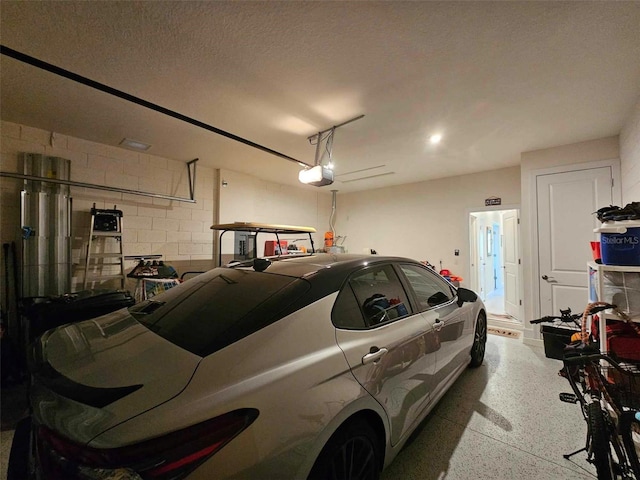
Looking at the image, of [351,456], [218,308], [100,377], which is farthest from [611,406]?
[100,377]

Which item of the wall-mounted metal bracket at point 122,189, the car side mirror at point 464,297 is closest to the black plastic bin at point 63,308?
the wall-mounted metal bracket at point 122,189

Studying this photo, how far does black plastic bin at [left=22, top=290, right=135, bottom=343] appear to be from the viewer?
7.55 feet

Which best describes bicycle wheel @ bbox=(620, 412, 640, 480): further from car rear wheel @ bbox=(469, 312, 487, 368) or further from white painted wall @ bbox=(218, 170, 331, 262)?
white painted wall @ bbox=(218, 170, 331, 262)

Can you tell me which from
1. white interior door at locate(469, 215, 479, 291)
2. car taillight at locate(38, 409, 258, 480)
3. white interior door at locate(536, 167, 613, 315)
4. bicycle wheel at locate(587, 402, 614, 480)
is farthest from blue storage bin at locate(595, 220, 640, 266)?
white interior door at locate(469, 215, 479, 291)

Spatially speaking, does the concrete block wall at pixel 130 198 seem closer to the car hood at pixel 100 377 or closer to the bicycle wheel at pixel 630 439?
the car hood at pixel 100 377

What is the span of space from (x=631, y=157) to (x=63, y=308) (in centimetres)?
600

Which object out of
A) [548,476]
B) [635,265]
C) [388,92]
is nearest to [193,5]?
[388,92]

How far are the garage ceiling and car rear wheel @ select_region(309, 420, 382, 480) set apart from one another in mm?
2300

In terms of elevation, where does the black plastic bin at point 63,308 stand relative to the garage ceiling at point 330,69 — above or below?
below

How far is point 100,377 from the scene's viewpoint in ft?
2.91

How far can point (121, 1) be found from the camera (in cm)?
150

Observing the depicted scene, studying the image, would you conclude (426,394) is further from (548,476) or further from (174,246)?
(174,246)

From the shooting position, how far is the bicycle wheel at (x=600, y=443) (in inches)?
50.3

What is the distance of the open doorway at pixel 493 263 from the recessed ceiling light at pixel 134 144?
5.72 metres
